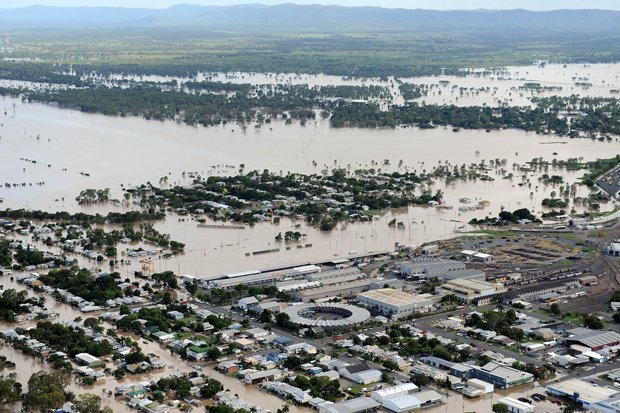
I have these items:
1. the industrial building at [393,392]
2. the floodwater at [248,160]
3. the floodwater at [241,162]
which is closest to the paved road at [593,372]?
the floodwater at [241,162]

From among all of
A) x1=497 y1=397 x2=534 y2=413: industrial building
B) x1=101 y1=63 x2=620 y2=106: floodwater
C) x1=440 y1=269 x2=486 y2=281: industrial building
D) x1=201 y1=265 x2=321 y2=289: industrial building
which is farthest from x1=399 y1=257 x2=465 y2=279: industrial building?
→ x1=101 y1=63 x2=620 y2=106: floodwater

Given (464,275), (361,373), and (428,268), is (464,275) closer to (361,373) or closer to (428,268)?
(428,268)

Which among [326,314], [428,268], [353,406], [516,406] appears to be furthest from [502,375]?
[428,268]

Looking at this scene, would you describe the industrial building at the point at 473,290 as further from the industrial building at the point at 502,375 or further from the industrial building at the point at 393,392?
the industrial building at the point at 393,392

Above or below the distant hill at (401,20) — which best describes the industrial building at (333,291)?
below

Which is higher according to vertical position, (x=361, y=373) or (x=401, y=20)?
(x=401, y=20)
